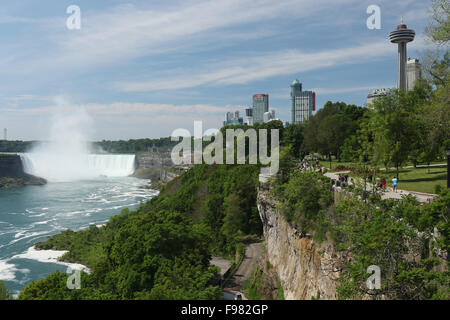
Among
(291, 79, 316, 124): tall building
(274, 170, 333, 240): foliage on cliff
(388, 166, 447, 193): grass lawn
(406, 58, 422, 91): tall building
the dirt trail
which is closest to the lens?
(274, 170, 333, 240): foliage on cliff

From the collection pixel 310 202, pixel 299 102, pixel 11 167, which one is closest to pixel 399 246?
pixel 310 202

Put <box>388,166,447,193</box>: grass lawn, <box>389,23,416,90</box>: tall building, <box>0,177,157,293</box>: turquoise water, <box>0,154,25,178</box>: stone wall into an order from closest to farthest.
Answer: <box>388,166,447,193</box>: grass lawn → <box>0,177,157,293</box>: turquoise water → <box>389,23,416,90</box>: tall building → <box>0,154,25,178</box>: stone wall

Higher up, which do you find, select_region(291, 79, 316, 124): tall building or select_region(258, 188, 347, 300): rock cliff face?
select_region(291, 79, 316, 124): tall building

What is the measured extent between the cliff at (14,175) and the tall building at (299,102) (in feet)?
440

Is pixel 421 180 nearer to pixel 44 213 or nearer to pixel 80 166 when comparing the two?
pixel 44 213

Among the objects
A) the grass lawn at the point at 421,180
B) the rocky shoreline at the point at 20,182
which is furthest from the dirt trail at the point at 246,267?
the rocky shoreline at the point at 20,182

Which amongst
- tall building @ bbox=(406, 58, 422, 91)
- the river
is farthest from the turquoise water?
tall building @ bbox=(406, 58, 422, 91)

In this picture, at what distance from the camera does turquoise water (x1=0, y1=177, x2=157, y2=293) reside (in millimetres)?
28219

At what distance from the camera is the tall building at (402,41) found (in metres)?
46.7

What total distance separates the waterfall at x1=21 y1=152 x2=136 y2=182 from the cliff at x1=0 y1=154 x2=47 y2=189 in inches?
117

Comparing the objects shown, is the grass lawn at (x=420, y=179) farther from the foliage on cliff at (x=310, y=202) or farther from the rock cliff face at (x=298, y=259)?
the rock cliff face at (x=298, y=259)

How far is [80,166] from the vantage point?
97.0 metres

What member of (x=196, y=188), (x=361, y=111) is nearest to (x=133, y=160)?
(x=196, y=188)

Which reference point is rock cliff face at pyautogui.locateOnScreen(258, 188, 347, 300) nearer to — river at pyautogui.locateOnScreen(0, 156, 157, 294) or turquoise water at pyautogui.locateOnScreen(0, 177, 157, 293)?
river at pyautogui.locateOnScreen(0, 156, 157, 294)
